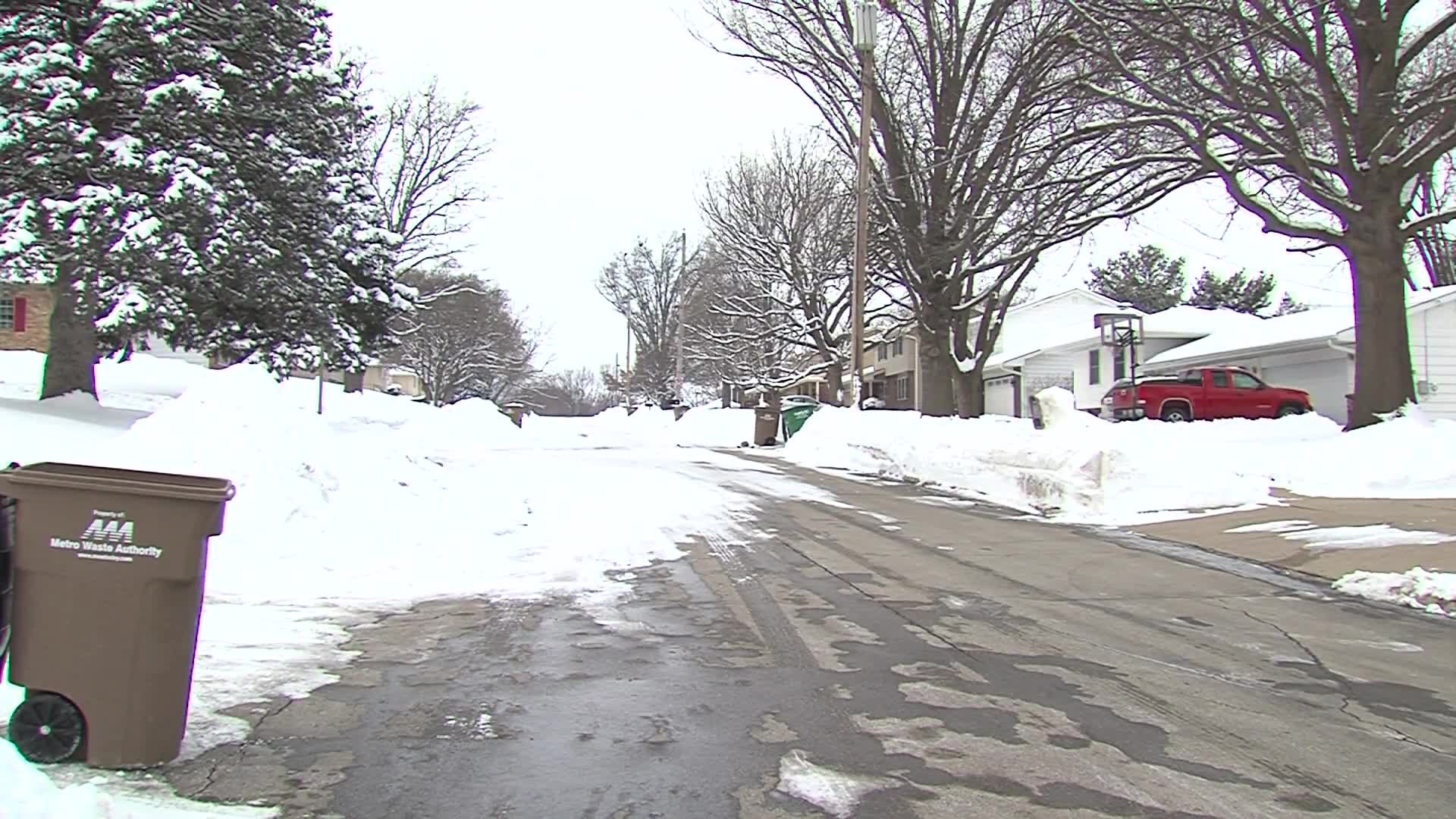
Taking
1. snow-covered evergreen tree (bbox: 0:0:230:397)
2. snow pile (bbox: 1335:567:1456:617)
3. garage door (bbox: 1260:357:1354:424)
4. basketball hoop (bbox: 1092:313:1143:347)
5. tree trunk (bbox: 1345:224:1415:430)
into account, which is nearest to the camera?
snow pile (bbox: 1335:567:1456:617)

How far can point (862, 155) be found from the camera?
2334 cm

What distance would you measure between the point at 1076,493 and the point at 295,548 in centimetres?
941

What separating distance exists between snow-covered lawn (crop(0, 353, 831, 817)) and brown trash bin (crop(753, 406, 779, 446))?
13.6 meters

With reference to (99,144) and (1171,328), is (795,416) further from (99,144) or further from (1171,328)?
(99,144)

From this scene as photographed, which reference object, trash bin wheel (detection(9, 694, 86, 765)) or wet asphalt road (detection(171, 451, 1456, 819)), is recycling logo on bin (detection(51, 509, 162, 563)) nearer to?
trash bin wheel (detection(9, 694, 86, 765))

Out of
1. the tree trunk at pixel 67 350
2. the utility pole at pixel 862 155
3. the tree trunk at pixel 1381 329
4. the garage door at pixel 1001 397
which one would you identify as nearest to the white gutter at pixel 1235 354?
the garage door at pixel 1001 397

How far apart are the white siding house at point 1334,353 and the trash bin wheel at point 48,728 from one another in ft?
84.9

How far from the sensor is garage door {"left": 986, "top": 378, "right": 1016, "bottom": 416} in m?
43.9

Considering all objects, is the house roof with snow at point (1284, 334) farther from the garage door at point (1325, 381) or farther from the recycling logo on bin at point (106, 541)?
the recycling logo on bin at point (106, 541)

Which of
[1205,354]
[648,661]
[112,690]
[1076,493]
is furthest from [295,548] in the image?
[1205,354]

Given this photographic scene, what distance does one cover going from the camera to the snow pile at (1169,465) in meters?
12.9

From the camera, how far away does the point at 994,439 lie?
1647cm

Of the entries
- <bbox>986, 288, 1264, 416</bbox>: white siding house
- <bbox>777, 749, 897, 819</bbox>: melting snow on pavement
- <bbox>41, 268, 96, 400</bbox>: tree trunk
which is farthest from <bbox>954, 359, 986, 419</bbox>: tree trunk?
<bbox>777, 749, 897, 819</bbox>: melting snow on pavement

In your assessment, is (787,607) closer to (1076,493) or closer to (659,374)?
(1076,493)
